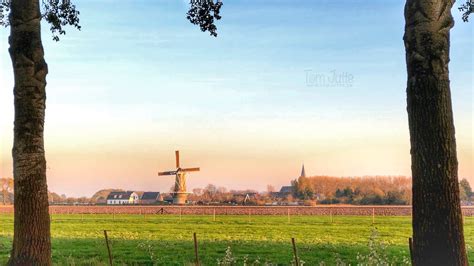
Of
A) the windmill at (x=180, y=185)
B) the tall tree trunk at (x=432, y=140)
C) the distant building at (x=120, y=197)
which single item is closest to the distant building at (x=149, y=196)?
the distant building at (x=120, y=197)

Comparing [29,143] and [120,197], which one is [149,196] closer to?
[120,197]

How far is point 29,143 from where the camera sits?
11914 mm

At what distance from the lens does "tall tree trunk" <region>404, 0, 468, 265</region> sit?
349 inches

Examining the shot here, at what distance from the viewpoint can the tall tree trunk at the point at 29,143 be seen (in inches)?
468

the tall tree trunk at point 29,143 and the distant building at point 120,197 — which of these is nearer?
the tall tree trunk at point 29,143

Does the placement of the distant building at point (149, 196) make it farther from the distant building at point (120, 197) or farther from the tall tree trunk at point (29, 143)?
the tall tree trunk at point (29, 143)

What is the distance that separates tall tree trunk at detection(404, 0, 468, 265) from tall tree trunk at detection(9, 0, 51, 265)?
7010 millimetres

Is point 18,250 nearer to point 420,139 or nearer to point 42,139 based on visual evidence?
point 42,139

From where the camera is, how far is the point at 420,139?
29.7 ft

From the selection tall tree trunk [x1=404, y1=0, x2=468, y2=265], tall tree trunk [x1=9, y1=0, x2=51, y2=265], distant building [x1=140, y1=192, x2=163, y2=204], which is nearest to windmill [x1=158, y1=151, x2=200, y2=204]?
distant building [x1=140, y1=192, x2=163, y2=204]

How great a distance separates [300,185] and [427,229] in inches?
4691

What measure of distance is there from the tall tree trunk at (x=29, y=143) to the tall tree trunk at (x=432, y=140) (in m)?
7.01

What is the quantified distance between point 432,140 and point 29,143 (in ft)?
24.4

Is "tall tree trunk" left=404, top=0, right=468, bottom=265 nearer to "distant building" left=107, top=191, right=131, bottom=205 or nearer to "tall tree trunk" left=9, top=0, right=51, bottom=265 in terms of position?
"tall tree trunk" left=9, top=0, right=51, bottom=265
